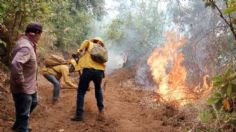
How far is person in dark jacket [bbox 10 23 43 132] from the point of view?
589 cm

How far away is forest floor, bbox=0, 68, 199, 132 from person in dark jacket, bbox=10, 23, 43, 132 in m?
0.81

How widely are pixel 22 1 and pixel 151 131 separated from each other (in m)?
4.72

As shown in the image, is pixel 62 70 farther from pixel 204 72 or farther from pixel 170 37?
pixel 170 37

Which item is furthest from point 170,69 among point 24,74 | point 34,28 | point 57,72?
point 24,74

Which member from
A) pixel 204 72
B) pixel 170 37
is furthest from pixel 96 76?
pixel 170 37

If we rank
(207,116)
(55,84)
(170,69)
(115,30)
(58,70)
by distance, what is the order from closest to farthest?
1. (207,116)
2. (55,84)
3. (58,70)
4. (170,69)
5. (115,30)

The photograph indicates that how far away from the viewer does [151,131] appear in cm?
799

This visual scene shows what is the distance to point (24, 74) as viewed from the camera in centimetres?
609

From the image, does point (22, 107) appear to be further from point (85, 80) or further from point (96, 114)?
point (96, 114)

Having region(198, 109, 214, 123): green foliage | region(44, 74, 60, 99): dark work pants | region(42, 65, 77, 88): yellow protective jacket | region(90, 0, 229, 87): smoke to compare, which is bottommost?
region(198, 109, 214, 123): green foliage

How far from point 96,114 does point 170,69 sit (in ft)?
22.3

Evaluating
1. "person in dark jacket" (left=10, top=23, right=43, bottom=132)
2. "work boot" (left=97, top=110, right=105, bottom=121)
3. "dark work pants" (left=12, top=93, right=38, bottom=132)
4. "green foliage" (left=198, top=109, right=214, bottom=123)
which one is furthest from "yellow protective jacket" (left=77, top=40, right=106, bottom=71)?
"green foliage" (left=198, top=109, right=214, bottom=123)

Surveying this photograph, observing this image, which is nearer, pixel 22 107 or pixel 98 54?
pixel 22 107

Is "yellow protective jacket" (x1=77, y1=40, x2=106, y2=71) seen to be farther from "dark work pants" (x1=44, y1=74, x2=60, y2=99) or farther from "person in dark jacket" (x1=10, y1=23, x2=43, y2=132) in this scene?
"person in dark jacket" (x1=10, y1=23, x2=43, y2=132)
